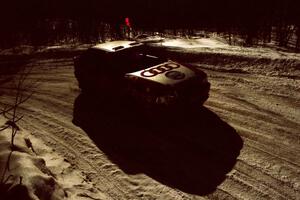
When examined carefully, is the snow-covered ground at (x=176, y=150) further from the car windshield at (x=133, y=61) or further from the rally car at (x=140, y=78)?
the car windshield at (x=133, y=61)

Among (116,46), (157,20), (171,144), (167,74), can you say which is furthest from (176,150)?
(157,20)

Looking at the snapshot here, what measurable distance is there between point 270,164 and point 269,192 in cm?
81

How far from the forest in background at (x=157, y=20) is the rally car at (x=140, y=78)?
9298 millimetres

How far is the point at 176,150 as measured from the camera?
6.25 metres

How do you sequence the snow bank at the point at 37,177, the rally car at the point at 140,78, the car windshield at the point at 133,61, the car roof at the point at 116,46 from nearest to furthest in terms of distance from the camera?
the snow bank at the point at 37,177
the rally car at the point at 140,78
the car windshield at the point at 133,61
the car roof at the point at 116,46

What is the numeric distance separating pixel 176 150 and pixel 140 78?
185 centimetres

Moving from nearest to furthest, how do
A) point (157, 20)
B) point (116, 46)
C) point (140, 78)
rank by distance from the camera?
point (140, 78), point (116, 46), point (157, 20)

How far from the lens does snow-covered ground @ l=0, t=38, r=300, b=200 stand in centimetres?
502

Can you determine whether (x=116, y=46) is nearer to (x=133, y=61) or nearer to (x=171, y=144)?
(x=133, y=61)

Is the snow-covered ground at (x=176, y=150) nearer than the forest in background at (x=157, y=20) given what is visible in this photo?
Yes

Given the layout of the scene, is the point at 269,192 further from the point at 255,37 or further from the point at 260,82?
the point at 255,37

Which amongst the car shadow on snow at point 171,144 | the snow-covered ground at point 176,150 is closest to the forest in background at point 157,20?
the snow-covered ground at point 176,150

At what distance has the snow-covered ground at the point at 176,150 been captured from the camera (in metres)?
5.02

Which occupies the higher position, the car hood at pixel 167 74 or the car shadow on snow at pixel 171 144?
the car hood at pixel 167 74
